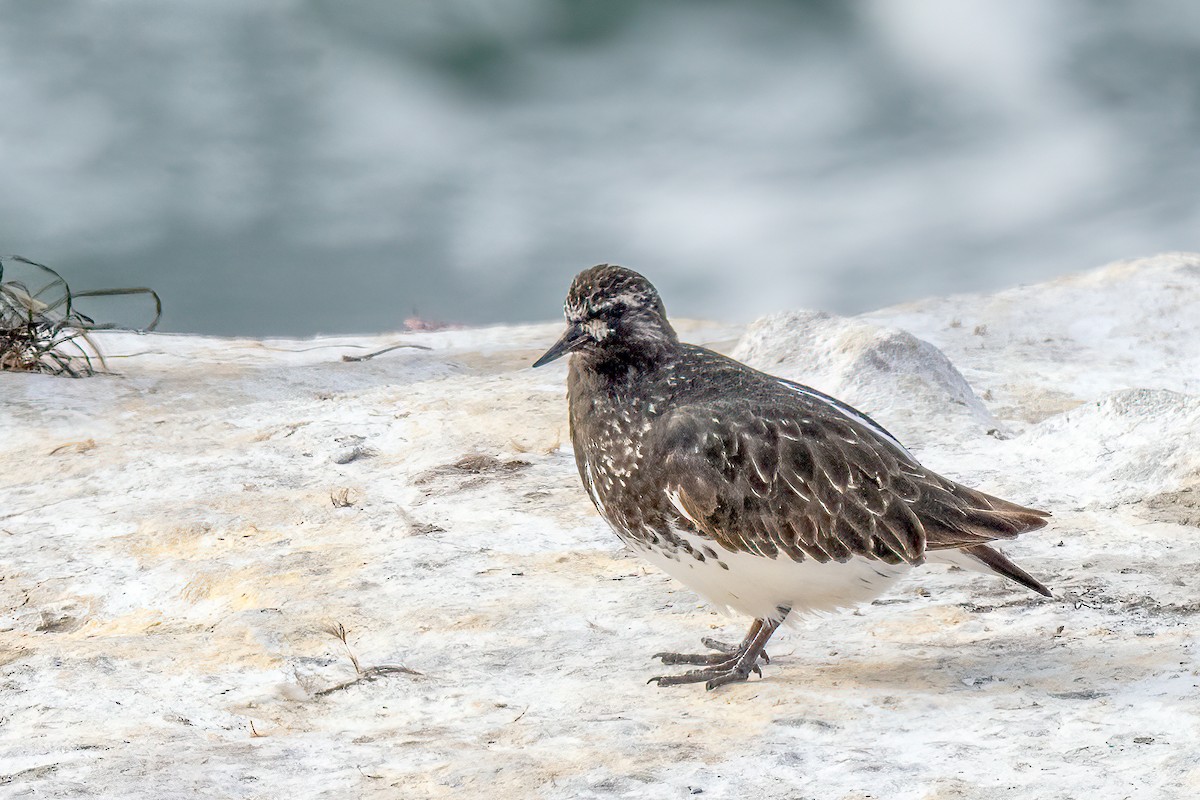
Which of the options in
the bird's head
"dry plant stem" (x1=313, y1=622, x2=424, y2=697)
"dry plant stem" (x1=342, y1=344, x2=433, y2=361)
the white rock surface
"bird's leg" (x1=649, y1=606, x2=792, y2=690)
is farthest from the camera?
"dry plant stem" (x1=342, y1=344, x2=433, y2=361)

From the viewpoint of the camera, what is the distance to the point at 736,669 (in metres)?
3.95

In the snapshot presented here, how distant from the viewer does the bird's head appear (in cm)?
416

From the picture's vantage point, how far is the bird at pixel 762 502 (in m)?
3.72

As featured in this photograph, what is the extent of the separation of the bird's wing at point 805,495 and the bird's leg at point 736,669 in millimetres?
330

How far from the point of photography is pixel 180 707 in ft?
12.8

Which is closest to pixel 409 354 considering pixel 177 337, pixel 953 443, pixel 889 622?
pixel 177 337

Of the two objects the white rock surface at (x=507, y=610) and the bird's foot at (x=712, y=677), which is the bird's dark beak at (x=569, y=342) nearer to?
the white rock surface at (x=507, y=610)

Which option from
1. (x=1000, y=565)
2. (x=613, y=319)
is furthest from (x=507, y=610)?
(x=1000, y=565)

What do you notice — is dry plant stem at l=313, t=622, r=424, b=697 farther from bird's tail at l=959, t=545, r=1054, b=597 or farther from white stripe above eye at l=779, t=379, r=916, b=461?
bird's tail at l=959, t=545, r=1054, b=597

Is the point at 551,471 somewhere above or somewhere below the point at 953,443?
below

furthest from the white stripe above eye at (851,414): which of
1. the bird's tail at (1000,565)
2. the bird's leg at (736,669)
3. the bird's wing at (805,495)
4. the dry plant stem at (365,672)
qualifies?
the dry plant stem at (365,672)

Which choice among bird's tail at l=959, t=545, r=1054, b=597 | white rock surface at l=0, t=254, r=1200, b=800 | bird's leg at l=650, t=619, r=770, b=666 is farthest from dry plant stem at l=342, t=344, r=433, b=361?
bird's tail at l=959, t=545, r=1054, b=597

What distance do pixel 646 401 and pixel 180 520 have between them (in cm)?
287

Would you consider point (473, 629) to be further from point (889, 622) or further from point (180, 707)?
point (889, 622)
